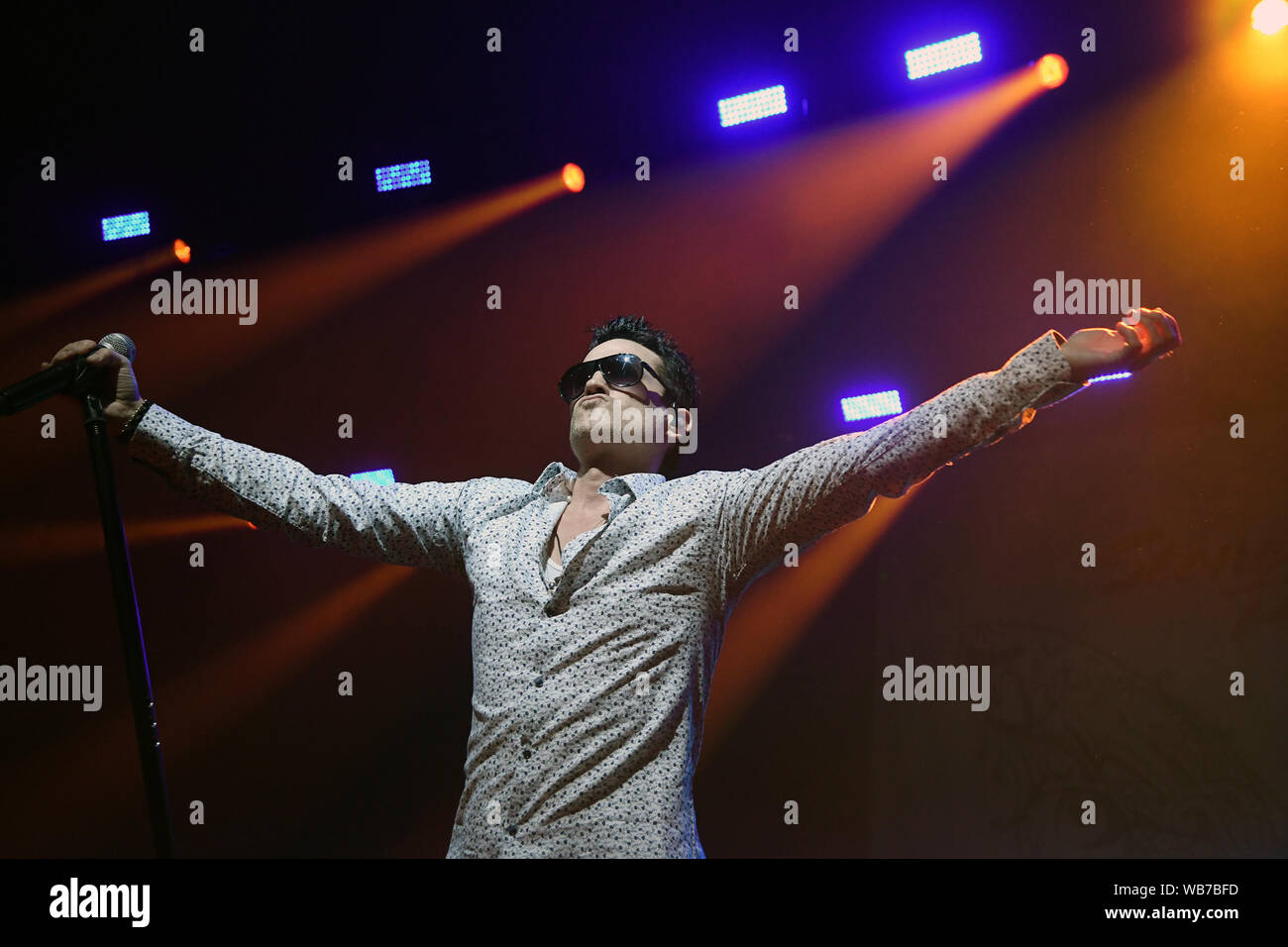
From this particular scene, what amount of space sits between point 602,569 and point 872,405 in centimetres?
214

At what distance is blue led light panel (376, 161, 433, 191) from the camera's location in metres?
4.30

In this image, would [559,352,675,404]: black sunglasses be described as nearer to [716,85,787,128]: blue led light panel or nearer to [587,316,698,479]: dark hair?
[587,316,698,479]: dark hair

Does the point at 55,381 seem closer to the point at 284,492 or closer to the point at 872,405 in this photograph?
the point at 284,492

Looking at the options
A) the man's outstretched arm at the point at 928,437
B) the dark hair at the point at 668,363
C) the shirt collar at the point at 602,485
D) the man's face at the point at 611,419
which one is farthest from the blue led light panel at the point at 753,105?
the man's outstretched arm at the point at 928,437

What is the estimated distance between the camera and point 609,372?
2.71 m

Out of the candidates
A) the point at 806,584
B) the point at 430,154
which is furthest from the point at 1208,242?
the point at 430,154

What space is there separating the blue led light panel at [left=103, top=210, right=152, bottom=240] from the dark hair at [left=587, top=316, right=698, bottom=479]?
2.60m

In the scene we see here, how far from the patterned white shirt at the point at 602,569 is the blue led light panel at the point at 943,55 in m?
2.11

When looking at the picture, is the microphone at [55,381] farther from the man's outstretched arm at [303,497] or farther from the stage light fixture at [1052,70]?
the stage light fixture at [1052,70]

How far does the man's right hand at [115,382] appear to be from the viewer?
83.9 inches

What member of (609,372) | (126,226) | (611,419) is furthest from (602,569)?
(126,226)

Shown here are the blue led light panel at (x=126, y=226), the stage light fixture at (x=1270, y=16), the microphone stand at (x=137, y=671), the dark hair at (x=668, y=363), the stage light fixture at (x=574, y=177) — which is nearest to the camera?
the microphone stand at (x=137, y=671)

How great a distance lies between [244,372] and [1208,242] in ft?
13.3

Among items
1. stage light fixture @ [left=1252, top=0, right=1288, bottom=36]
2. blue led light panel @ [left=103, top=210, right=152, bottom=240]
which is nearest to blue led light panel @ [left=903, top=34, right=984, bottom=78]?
stage light fixture @ [left=1252, top=0, right=1288, bottom=36]
